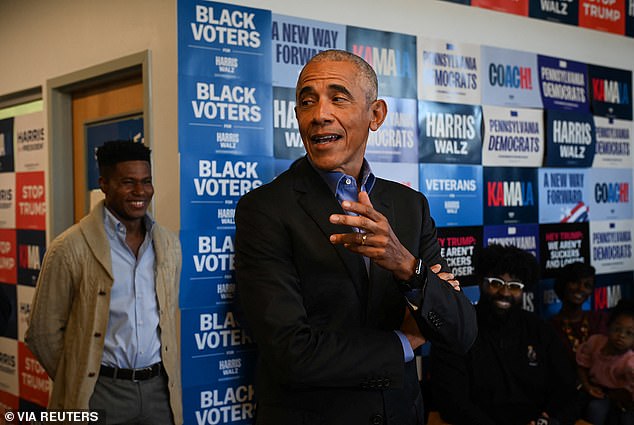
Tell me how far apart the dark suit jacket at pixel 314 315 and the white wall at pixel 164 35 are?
143 cm

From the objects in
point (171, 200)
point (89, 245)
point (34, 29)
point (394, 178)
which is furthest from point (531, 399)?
point (34, 29)

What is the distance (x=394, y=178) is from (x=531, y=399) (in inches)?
50.1

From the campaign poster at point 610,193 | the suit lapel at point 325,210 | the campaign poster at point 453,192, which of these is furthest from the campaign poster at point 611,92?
the suit lapel at point 325,210

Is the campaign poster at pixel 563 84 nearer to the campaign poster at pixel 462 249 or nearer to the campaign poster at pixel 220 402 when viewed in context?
the campaign poster at pixel 462 249

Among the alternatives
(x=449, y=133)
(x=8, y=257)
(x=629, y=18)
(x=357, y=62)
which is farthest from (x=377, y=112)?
(x=629, y=18)

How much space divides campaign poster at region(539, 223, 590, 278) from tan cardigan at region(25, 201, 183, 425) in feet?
8.19

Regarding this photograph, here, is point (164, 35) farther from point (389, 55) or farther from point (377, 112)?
point (377, 112)

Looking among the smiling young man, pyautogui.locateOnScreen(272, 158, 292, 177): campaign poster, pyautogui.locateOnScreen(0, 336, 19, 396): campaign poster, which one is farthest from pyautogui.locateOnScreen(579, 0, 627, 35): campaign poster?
pyautogui.locateOnScreen(0, 336, 19, 396): campaign poster

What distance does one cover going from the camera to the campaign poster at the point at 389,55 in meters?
3.42

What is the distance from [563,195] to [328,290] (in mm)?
3213

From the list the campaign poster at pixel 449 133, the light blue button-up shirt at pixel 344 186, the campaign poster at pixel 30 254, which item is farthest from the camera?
the campaign poster at pixel 30 254

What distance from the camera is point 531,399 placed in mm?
3309

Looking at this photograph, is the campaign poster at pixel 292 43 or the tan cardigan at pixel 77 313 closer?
the tan cardigan at pixel 77 313

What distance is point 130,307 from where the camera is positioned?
8.82 ft
